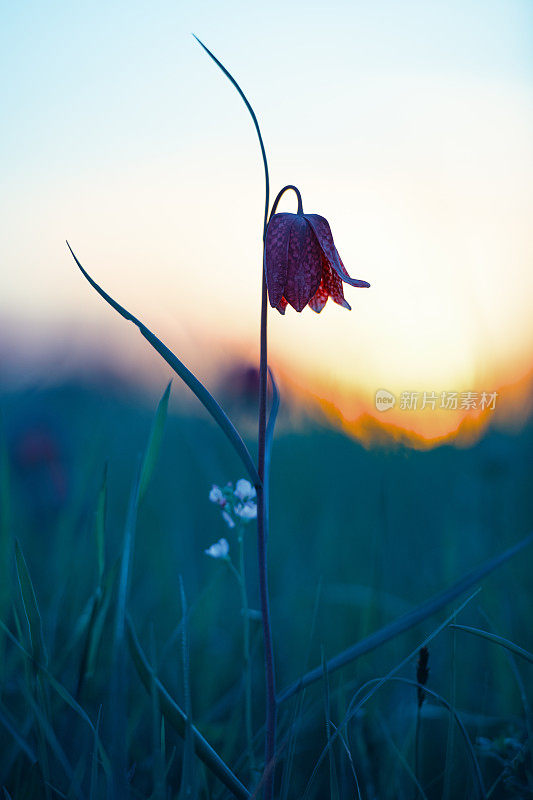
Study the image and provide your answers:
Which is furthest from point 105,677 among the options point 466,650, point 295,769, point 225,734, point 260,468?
point 466,650

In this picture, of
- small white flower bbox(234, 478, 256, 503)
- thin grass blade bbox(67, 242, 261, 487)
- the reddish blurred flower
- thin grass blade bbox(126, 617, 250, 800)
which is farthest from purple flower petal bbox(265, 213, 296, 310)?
thin grass blade bbox(126, 617, 250, 800)

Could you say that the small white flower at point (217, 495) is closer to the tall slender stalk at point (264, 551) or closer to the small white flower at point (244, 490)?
the small white flower at point (244, 490)

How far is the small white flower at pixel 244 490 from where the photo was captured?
960 millimetres

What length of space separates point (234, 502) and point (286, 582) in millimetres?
565

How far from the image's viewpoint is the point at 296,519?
1.83 meters

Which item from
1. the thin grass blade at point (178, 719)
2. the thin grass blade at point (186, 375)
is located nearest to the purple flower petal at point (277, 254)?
the thin grass blade at point (186, 375)

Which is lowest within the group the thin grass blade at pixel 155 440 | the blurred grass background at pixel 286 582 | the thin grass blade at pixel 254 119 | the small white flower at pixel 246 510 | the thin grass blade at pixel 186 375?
the blurred grass background at pixel 286 582

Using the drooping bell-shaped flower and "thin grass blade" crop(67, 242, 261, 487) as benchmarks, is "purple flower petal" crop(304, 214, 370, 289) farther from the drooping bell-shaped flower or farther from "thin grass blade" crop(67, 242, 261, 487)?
"thin grass blade" crop(67, 242, 261, 487)

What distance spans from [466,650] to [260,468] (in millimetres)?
798

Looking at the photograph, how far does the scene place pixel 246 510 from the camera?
0.96m

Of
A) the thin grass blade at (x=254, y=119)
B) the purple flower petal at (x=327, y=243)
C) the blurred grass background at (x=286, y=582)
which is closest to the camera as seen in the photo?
the thin grass blade at (x=254, y=119)

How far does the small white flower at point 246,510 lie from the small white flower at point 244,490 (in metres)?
0.01

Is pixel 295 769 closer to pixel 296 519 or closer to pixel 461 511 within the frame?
pixel 296 519

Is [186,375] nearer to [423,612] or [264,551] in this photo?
[264,551]
